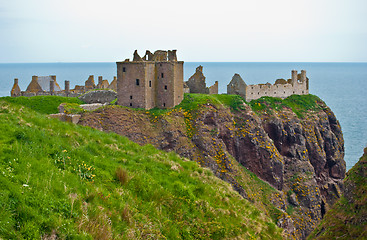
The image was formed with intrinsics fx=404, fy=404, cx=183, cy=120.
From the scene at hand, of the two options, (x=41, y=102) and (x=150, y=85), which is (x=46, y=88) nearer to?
(x=41, y=102)

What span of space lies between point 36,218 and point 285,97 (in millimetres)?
54395

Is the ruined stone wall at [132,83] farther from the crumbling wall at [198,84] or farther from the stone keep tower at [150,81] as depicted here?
the crumbling wall at [198,84]

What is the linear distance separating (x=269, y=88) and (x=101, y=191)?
47766mm

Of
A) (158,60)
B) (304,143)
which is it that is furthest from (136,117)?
(304,143)

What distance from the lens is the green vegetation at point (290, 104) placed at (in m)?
54.0

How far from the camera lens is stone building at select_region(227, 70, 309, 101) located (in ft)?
180

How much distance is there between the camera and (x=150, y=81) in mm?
45656

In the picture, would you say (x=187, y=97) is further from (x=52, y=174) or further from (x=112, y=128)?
(x=52, y=174)

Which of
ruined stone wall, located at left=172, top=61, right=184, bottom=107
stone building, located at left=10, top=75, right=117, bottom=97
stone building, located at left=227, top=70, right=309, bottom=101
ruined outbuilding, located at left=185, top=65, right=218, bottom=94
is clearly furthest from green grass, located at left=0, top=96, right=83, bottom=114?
stone building, located at left=227, top=70, right=309, bottom=101

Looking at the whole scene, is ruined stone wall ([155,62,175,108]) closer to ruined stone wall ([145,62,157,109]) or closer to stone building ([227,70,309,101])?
ruined stone wall ([145,62,157,109])

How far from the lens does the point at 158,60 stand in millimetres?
46688

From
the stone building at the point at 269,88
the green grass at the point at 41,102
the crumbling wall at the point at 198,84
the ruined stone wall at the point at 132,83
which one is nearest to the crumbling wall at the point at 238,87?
the stone building at the point at 269,88

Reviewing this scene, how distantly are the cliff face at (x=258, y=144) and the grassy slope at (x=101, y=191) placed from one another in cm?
1966

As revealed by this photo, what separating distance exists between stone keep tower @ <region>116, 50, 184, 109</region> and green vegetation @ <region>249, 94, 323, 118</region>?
12435 mm
